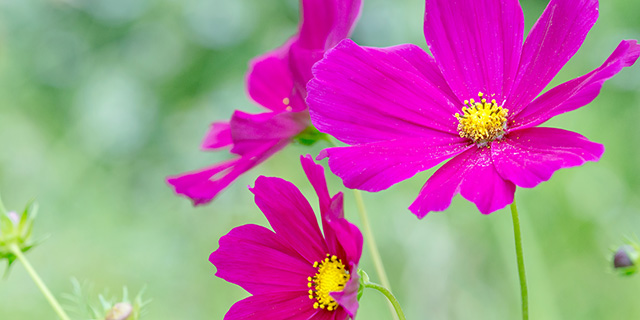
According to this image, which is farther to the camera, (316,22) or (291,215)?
(316,22)

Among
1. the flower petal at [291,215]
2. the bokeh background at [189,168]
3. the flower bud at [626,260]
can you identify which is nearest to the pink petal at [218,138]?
the flower petal at [291,215]

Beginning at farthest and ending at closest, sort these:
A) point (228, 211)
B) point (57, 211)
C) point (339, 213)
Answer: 1. point (57, 211)
2. point (228, 211)
3. point (339, 213)

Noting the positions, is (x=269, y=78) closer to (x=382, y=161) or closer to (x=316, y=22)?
(x=316, y=22)

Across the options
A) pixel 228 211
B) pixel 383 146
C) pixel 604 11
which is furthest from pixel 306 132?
pixel 604 11

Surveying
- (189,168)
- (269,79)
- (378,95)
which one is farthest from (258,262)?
(189,168)

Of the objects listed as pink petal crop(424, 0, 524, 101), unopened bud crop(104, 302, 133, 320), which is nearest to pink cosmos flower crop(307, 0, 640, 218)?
pink petal crop(424, 0, 524, 101)

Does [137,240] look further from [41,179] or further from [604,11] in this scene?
[604,11]
